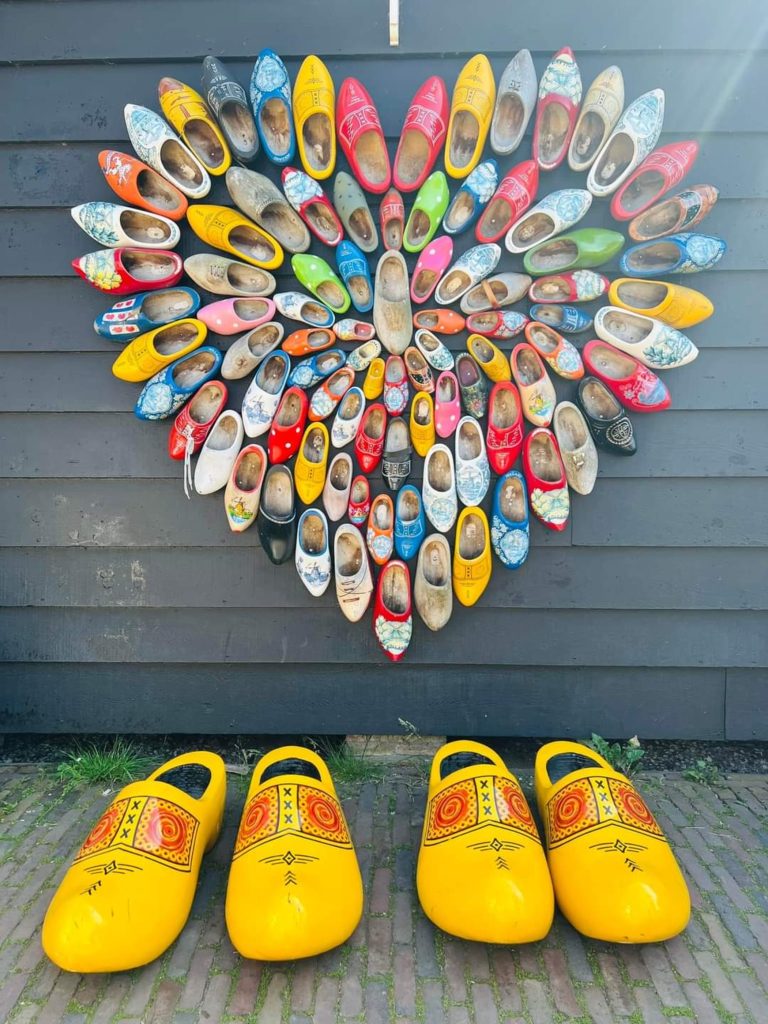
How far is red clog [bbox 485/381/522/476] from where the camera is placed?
207 cm

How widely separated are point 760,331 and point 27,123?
92.3 inches

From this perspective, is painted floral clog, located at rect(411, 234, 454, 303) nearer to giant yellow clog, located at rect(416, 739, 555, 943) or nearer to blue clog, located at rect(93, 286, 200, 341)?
blue clog, located at rect(93, 286, 200, 341)

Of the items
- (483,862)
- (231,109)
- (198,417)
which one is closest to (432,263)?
(231,109)

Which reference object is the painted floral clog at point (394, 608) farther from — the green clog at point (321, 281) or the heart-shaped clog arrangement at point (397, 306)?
the green clog at point (321, 281)

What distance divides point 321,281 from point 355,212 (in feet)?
0.74

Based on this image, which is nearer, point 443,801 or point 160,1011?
point 160,1011

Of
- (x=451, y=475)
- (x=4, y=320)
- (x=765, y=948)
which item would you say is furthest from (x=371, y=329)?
(x=765, y=948)

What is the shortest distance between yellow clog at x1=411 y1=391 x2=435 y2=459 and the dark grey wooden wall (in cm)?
49

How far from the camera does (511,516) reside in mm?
2098

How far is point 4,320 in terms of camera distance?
6.94ft

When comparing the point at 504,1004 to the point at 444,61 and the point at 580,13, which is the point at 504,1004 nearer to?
the point at 444,61

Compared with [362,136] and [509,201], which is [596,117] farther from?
[362,136]

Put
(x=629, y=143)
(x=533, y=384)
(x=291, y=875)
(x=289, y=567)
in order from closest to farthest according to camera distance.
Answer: (x=291, y=875) < (x=629, y=143) < (x=533, y=384) < (x=289, y=567)

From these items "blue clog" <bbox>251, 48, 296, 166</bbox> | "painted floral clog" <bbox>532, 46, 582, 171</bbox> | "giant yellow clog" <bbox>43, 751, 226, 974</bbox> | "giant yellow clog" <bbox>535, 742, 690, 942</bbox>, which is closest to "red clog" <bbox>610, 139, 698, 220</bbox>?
"painted floral clog" <bbox>532, 46, 582, 171</bbox>
